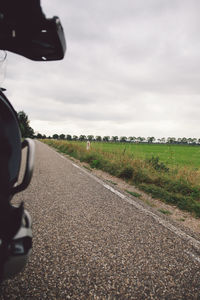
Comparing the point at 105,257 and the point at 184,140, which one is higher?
the point at 184,140

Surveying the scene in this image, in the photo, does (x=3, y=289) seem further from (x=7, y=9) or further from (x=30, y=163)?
(x=7, y=9)

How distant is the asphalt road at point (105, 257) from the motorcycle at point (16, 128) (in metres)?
0.82

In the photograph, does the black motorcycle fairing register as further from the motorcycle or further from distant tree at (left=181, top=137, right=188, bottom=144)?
distant tree at (left=181, top=137, right=188, bottom=144)

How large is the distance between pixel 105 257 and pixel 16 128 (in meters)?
1.60

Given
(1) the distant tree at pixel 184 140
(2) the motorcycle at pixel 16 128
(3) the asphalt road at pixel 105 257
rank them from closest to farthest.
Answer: (2) the motorcycle at pixel 16 128, (3) the asphalt road at pixel 105 257, (1) the distant tree at pixel 184 140

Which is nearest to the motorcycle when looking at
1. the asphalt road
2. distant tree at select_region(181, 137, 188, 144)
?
the asphalt road

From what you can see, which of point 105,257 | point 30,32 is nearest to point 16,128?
point 30,32

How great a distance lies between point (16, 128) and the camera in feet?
4.82

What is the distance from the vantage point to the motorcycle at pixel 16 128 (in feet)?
3.13

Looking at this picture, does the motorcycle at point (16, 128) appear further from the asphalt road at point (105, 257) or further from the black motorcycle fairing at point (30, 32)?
the asphalt road at point (105, 257)

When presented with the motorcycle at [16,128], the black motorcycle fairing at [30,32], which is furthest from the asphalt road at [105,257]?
the black motorcycle fairing at [30,32]

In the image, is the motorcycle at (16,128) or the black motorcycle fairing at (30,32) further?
the black motorcycle fairing at (30,32)

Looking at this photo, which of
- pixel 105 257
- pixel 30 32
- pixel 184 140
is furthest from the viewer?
pixel 184 140

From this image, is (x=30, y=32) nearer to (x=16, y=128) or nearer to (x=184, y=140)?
(x=16, y=128)
